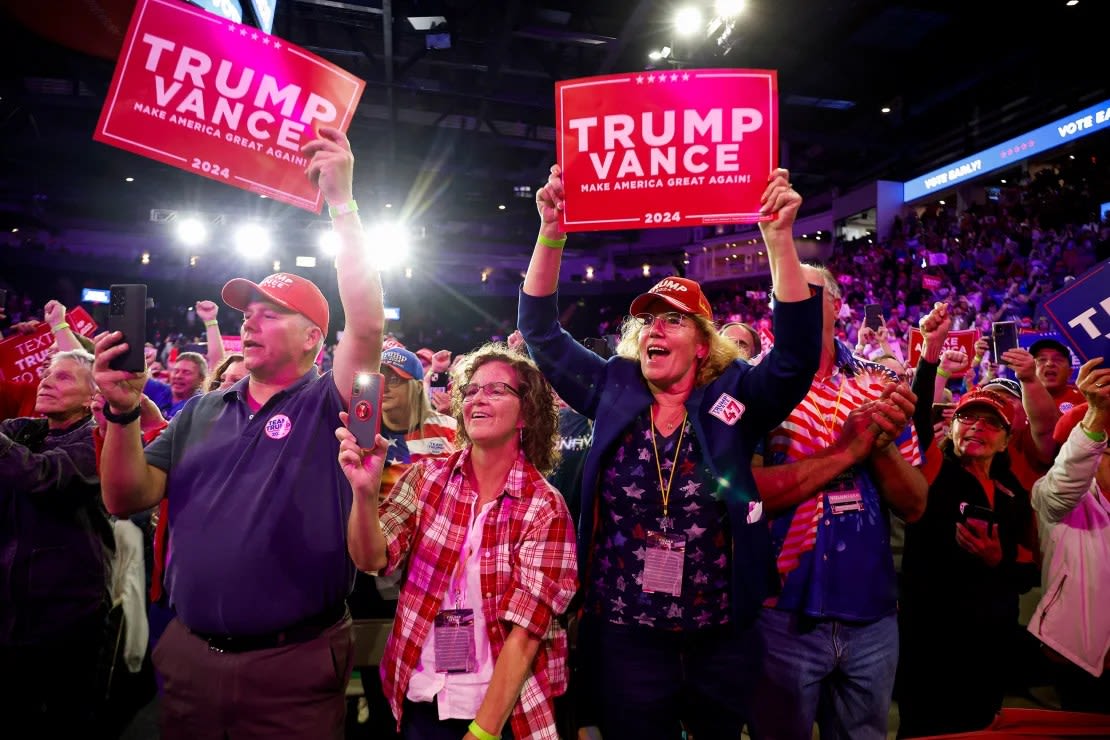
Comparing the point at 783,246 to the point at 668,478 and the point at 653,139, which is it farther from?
the point at 668,478

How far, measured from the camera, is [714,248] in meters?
27.7

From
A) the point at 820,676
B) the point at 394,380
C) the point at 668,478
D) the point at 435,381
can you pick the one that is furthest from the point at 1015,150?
the point at 668,478

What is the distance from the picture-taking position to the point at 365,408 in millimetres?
1671

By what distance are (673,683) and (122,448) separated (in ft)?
6.01

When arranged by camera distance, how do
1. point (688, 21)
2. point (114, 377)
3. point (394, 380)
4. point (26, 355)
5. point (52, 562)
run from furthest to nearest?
1. point (688, 21)
2. point (26, 355)
3. point (394, 380)
4. point (52, 562)
5. point (114, 377)

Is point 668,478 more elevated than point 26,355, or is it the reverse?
point 26,355

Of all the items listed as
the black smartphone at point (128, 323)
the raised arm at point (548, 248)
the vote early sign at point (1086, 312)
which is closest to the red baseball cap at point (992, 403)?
the vote early sign at point (1086, 312)

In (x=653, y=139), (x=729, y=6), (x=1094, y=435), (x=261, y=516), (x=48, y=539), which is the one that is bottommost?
(x=48, y=539)

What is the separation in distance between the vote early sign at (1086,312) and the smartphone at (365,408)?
2606 millimetres

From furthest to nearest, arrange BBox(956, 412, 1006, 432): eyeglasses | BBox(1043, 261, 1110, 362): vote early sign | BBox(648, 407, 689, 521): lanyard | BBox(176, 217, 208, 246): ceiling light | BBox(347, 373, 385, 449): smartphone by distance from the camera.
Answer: BBox(176, 217, 208, 246): ceiling light, BBox(956, 412, 1006, 432): eyeglasses, BBox(1043, 261, 1110, 362): vote early sign, BBox(648, 407, 689, 521): lanyard, BBox(347, 373, 385, 449): smartphone

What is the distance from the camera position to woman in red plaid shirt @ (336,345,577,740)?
1.76m

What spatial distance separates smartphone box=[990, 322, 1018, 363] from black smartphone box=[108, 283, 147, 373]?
3630 millimetres

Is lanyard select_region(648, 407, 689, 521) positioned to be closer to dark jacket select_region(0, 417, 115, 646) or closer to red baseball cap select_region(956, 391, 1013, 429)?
red baseball cap select_region(956, 391, 1013, 429)

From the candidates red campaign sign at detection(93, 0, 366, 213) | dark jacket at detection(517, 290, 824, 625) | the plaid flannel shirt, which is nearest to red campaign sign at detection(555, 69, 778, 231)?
dark jacket at detection(517, 290, 824, 625)
